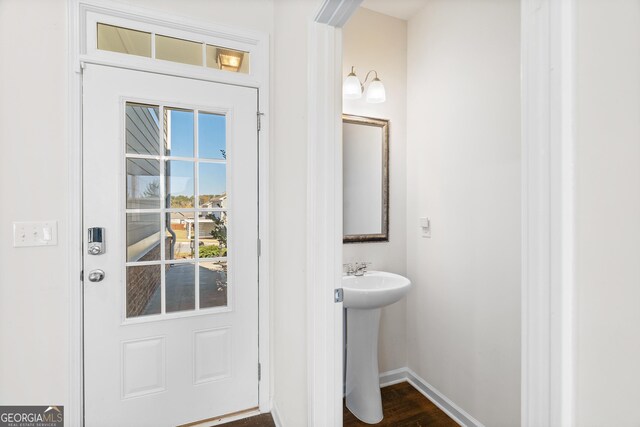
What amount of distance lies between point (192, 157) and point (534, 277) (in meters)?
1.76

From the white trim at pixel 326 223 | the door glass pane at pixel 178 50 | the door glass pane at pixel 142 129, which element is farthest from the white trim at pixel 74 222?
the white trim at pixel 326 223

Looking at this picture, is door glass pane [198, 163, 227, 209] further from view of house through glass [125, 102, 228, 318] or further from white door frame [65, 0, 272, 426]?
white door frame [65, 0, 272, 426]

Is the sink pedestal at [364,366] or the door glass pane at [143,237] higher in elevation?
the door glass pane at [143,237]

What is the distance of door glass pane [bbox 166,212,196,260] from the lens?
70.2 inches

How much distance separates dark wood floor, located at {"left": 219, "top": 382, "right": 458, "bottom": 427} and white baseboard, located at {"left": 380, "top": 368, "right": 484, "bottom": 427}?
31mm

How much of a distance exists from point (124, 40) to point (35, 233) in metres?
1.09

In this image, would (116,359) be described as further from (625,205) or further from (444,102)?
(444,102)

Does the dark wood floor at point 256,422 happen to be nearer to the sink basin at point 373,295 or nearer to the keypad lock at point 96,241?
the sink basin at point 373,295

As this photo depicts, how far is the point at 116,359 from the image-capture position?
1.65 metres

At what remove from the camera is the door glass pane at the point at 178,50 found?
1.74m

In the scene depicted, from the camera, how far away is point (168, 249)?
1776 millimetres

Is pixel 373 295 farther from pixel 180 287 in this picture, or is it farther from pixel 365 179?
pixel 180 287

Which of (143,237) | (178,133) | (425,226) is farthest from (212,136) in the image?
(425,226)

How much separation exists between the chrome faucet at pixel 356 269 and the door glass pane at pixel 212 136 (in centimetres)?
106
